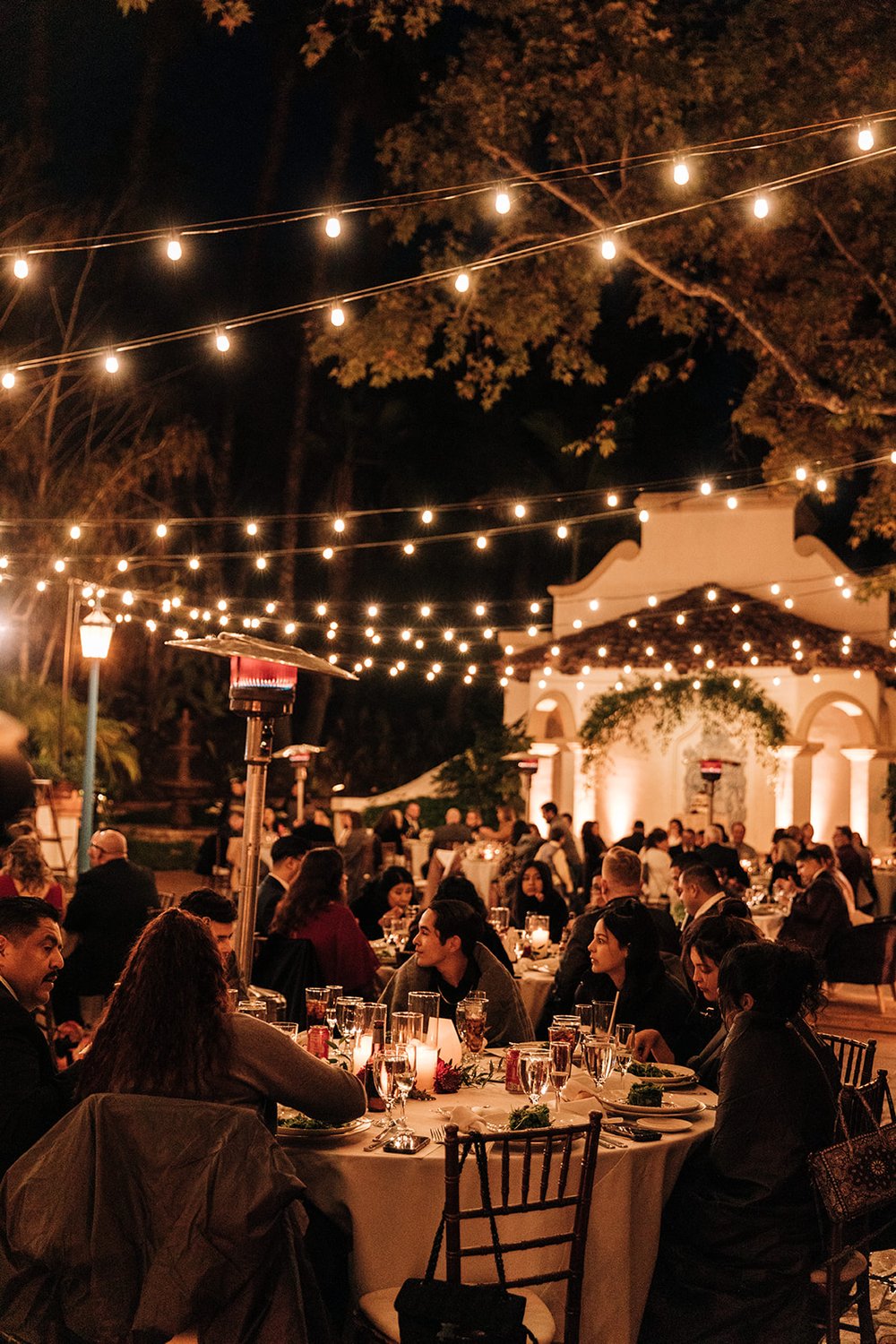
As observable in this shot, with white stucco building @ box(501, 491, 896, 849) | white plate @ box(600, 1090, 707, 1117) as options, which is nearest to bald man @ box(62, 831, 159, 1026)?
white plate @ box(600, 1090, 707, 1117)

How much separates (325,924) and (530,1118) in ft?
8.34

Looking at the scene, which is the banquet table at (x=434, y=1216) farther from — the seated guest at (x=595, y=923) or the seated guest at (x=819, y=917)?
the seated guest at (x=819, y=917)

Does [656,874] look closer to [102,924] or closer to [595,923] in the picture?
[102,924]

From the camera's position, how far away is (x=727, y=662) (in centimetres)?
1867

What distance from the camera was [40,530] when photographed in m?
18.4

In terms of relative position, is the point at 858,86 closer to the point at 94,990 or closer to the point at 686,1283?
the point at 94,990

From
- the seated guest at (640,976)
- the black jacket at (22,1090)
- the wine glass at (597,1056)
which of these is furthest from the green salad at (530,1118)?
the seated guest at (640,976)

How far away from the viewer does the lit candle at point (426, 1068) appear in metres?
3.84

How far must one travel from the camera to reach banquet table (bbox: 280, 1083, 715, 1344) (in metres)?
3.27

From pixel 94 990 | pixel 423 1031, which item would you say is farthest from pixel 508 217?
pixel 423 1031

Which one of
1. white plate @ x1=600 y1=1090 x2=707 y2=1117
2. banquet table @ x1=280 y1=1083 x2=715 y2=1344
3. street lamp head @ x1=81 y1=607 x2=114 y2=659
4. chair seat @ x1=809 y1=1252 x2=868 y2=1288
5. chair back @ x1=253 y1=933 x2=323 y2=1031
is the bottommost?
chair seat @ x1=809 y1=1252 x2=868 y2=1288

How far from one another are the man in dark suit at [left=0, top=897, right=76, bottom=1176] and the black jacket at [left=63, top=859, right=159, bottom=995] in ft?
10.4

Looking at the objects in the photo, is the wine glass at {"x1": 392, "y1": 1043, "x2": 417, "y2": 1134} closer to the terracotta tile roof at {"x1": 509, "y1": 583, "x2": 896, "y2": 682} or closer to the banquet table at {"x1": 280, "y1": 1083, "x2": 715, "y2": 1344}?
the banquet table at {"x1": 280, "y1": 1083, "x2": 715, "y2": 1344}

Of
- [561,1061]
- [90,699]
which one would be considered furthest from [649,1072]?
[90,699]
